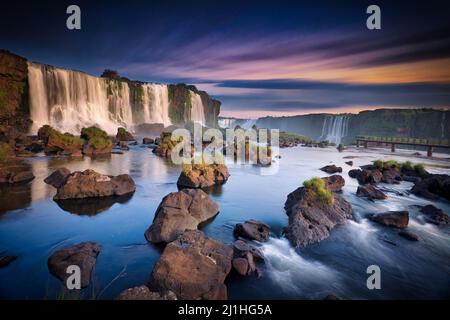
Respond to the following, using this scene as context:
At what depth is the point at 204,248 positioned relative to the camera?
7.69 m

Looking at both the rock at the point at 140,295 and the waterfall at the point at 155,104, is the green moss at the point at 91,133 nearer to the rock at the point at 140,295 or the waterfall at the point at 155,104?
the rock at the point at 140,295

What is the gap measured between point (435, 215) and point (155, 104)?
79.8 metres

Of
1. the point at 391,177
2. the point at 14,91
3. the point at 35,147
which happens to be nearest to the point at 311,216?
the point at 391,177

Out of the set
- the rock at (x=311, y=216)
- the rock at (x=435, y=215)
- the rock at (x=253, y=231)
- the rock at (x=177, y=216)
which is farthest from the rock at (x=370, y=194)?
the rock at (x=177, y=216)

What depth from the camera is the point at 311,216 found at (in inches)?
479

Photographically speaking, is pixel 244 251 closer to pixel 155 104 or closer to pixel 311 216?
pixel 311 216

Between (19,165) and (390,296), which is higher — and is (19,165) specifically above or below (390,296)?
above

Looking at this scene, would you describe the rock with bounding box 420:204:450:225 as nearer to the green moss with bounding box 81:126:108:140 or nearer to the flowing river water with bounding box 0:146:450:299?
the flowing river water with bounding box 0:146:450:299

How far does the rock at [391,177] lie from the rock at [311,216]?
13334 mm

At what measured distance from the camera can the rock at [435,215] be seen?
1406 centimetres

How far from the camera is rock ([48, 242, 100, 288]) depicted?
736cm

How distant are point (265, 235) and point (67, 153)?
99.9ft
